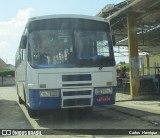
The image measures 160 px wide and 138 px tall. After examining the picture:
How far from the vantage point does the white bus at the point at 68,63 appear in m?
12.1

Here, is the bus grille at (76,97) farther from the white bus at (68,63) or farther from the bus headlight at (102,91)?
the bus headlight at (102,91)

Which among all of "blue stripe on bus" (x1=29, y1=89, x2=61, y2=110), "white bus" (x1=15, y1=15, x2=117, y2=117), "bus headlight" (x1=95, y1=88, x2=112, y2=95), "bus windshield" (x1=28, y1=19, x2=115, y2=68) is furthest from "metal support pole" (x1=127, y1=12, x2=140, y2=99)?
"blue stripe on bus" (x1=29, y1=89, x2=61, y2=110)

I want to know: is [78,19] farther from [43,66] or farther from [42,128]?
[42,128]

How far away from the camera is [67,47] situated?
12555mm

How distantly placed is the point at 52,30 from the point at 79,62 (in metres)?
1.33

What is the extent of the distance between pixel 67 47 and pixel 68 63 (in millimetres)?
548

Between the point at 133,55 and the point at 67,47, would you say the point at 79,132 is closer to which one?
the point at 67,47

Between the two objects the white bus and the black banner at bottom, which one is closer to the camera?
the black banner at bottom

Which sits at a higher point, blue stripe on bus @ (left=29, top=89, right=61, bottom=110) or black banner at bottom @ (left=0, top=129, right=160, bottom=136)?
blue stripe on bus @ (left=29, top=89, right=61, bottom=110)

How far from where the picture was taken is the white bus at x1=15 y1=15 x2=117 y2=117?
12102mm

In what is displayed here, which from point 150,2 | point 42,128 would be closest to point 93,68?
point 42,128

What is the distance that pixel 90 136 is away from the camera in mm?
10180

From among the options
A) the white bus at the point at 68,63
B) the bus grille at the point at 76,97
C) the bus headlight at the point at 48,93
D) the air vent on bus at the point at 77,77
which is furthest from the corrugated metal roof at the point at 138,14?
the bus headlight at the point at 48,93

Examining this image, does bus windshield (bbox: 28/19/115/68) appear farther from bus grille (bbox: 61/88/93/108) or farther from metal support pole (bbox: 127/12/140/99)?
metal support pole (bbox: 127/12/140/99)
